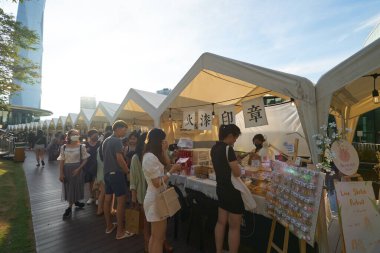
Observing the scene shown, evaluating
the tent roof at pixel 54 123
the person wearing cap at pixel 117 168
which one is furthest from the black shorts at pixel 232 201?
the tent roof at pixel 54 123

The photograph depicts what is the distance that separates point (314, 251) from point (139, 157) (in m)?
2.41

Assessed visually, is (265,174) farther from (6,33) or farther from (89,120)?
(6,33)

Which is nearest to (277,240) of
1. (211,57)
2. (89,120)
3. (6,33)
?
(211,57)

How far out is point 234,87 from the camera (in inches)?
225

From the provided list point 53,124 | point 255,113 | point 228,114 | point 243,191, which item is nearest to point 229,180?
point 243,191

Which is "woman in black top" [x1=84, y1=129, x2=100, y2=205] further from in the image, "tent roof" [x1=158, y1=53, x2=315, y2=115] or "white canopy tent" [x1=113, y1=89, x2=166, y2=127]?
"tent roof" [x1=158, y1=53, x2=315, y2=115]

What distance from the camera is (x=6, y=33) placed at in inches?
369

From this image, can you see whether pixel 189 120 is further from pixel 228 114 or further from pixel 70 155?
pixel 70 155

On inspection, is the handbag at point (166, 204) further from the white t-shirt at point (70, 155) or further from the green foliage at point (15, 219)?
the white t-shirt at point (70, 155)

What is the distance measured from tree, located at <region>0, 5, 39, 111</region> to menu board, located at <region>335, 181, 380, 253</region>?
39.8 ft

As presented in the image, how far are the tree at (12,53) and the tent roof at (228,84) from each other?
799cm

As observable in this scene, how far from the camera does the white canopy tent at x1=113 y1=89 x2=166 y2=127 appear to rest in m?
6.30

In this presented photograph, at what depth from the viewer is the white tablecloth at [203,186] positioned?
9.80ft

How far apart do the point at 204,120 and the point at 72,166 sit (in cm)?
329
